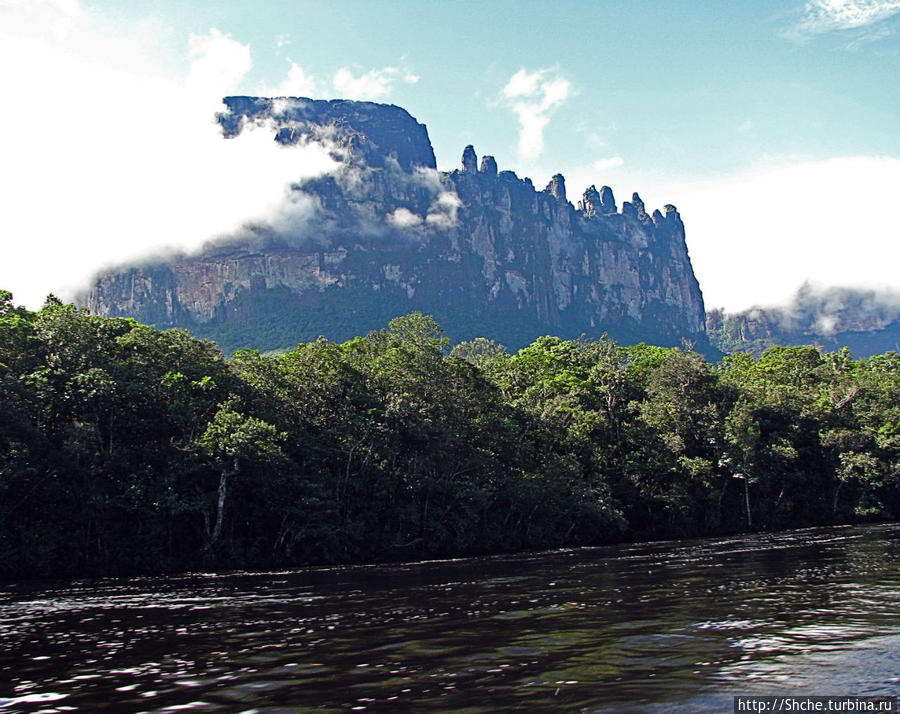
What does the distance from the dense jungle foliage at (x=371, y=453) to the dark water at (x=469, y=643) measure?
10165 mm

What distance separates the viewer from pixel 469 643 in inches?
525

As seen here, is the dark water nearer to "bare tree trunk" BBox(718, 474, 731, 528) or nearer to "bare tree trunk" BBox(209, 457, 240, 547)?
"bare tree trunk" BBox(209, 457, 240, 547)

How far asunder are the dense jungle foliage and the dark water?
10.2 meters

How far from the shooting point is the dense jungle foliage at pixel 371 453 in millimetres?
35219

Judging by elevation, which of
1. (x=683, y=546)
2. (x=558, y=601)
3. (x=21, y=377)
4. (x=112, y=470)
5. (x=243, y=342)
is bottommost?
(x=683, y=546)

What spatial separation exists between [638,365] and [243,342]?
5709 inches

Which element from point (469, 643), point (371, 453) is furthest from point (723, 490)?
point (469, 643)

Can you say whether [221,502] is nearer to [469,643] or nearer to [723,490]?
[469,643]

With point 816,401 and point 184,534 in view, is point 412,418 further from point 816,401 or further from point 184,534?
point 816,401

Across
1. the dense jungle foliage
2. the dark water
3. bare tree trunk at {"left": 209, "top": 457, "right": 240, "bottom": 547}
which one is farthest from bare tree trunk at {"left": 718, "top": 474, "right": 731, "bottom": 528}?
bare tree trunk at {"left": 209, "top": 457, "right": 240, "bottom": 547}

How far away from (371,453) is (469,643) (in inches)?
1199

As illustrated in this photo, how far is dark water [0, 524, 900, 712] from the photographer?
9.40m

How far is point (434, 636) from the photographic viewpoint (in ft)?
46.6

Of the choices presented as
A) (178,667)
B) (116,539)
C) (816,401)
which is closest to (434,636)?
(178,667)
